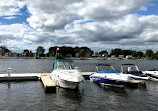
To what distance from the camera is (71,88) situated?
17016 millimetres

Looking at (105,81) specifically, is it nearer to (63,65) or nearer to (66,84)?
(66,84)

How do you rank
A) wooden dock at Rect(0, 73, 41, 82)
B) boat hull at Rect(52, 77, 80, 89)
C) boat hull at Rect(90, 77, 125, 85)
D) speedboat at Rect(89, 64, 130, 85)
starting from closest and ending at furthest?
boat hull at Rect(52, 77, 80, 89)
speedboat at Rect(89, 64, 130, 85)
boat hull at Rect(90, 77, 125, 85)
wooden dock at Rect(0, 73, 41, 82)

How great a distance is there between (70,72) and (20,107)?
24.5ft

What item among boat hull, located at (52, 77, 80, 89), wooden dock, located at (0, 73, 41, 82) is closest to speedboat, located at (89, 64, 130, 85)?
boat hull, located at (52, 77, 80, 89)

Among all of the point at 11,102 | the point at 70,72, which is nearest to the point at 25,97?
the point at 11,102

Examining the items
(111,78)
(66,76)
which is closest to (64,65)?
(66,76)

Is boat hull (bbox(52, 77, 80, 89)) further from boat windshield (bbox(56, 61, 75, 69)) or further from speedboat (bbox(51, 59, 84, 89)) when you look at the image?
boat windshield (bbox(56, 61, 75, 69))

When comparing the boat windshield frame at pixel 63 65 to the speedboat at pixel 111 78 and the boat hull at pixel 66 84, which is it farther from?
the speedboat at pixel 111 78

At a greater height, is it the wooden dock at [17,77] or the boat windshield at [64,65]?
the boat windshield at [64,65]

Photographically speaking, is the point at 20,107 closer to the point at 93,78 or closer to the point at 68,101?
the point at 68,101

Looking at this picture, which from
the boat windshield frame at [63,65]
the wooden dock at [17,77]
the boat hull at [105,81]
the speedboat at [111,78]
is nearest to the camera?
the speedboat at [111,78]

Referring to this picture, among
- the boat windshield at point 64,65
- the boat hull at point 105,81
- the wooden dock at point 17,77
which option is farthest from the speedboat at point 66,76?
the wooden dock at point 17,77

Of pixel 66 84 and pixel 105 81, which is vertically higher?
pixel 66 84

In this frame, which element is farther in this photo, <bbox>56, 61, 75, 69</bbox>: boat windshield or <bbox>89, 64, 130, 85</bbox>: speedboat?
<bbox>56, 61, 75, 69</bbox>: boat windshield
